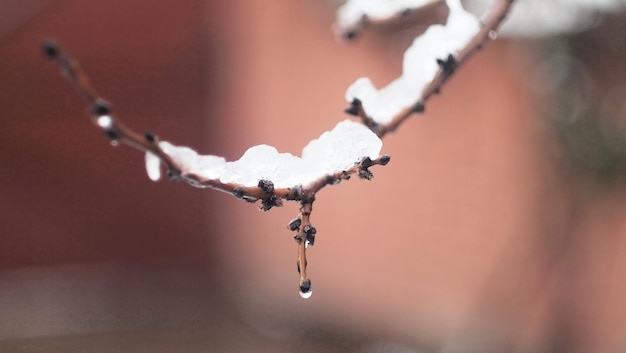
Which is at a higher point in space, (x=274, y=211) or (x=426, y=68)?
(x=274, y=211)

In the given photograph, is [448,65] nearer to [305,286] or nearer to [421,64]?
[421,64]

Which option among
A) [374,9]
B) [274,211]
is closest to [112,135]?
[374,9]

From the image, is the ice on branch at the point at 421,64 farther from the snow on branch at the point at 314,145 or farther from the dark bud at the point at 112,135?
the dark bud at the point at 112,135

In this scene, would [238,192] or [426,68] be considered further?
[426,68]

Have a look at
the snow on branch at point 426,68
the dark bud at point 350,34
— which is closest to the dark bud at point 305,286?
the snow on branch at point 426,68

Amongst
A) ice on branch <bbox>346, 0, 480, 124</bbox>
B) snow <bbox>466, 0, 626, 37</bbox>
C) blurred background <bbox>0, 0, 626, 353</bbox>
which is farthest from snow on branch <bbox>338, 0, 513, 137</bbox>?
blurred background <bbox>0, 0, 626, 353</bbox>

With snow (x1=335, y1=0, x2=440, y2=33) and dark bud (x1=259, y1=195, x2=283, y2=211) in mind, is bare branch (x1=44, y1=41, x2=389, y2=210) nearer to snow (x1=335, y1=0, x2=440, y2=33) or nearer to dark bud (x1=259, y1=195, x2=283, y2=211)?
dark bud (x1=259, y1=195, x2=283, y2=211)
